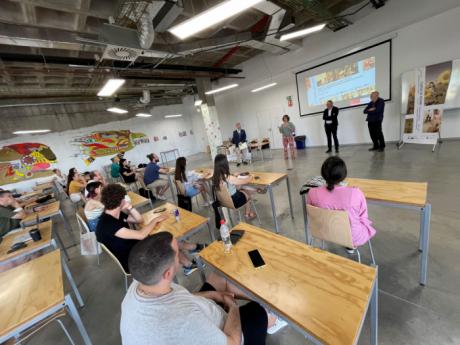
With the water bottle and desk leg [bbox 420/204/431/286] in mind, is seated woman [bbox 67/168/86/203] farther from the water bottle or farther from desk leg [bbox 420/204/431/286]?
desk leg [bbox 420/204/431/286]

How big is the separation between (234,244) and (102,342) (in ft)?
4.87

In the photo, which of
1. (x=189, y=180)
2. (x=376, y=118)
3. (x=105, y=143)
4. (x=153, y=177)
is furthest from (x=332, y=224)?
(x=105, y=143)

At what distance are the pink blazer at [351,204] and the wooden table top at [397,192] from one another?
29cm

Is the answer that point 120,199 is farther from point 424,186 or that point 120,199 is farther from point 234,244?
point 424,186

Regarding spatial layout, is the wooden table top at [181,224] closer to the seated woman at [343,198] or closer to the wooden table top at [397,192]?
the seated woman at [343,198]

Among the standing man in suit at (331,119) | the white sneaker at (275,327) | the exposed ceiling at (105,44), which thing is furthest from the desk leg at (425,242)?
the standing man in suit at (331,119)

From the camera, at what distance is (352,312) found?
0.84 m

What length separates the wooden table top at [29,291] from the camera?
1.14m

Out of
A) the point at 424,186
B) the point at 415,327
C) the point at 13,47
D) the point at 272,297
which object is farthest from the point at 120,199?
the point at 13,47

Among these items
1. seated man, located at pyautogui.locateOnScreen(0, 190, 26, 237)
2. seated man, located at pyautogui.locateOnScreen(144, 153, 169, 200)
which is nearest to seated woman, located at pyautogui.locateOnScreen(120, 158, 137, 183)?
seated man, located at pyautogui.locateOnScreen(144, 153, 169, 200)

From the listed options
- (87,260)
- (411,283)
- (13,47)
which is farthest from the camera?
(13,47)

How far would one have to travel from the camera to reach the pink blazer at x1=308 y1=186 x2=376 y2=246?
60.5 inches

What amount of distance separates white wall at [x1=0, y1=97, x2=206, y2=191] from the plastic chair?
35.1 feet

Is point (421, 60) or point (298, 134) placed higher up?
point (421, 60)
